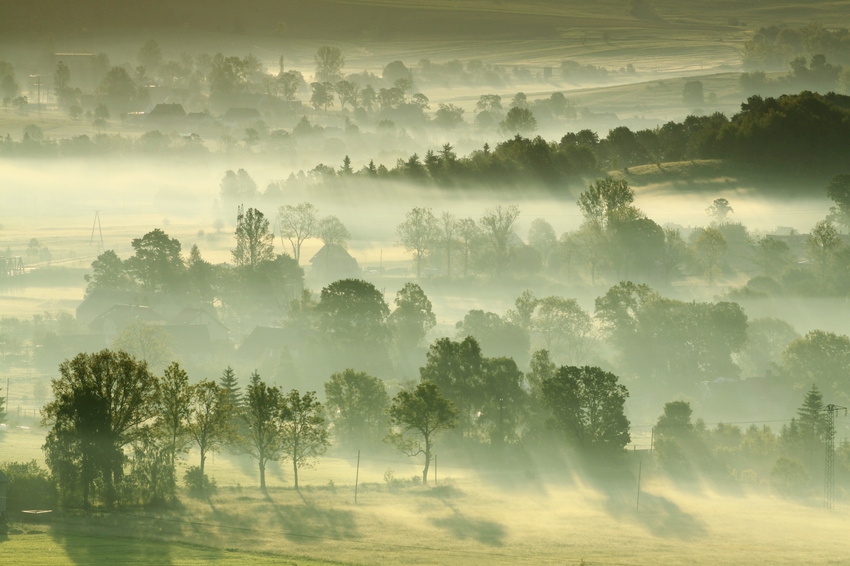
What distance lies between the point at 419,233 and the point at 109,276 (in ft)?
86.1

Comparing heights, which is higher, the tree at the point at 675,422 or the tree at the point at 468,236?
the tree at the point at 468,236

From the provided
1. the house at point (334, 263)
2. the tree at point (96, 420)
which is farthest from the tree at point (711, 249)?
the tree at point (96, 420)

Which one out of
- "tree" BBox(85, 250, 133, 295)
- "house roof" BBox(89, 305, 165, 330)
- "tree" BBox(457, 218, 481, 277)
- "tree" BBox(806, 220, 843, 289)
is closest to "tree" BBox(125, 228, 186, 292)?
"tree" BBox(85, 250, 133, 295)

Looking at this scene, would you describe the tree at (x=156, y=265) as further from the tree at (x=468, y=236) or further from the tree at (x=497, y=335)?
the tree at (x=497, y=335)

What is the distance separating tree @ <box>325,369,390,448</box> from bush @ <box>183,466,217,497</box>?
438 inches

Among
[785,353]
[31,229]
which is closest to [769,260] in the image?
[785,353]

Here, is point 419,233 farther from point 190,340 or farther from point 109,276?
point 190,340

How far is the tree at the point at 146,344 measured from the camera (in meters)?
77.0

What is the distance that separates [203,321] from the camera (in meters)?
86.8

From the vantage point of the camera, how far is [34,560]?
39938 millimetres

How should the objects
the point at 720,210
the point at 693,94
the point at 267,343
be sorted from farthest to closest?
the point at 693,94, the point at 720,210, the point at 267,343

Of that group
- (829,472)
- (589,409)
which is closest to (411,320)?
(589,409)

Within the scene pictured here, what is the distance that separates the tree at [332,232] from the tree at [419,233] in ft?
17.8

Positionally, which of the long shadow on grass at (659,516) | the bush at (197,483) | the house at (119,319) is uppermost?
the house at (119,319)
